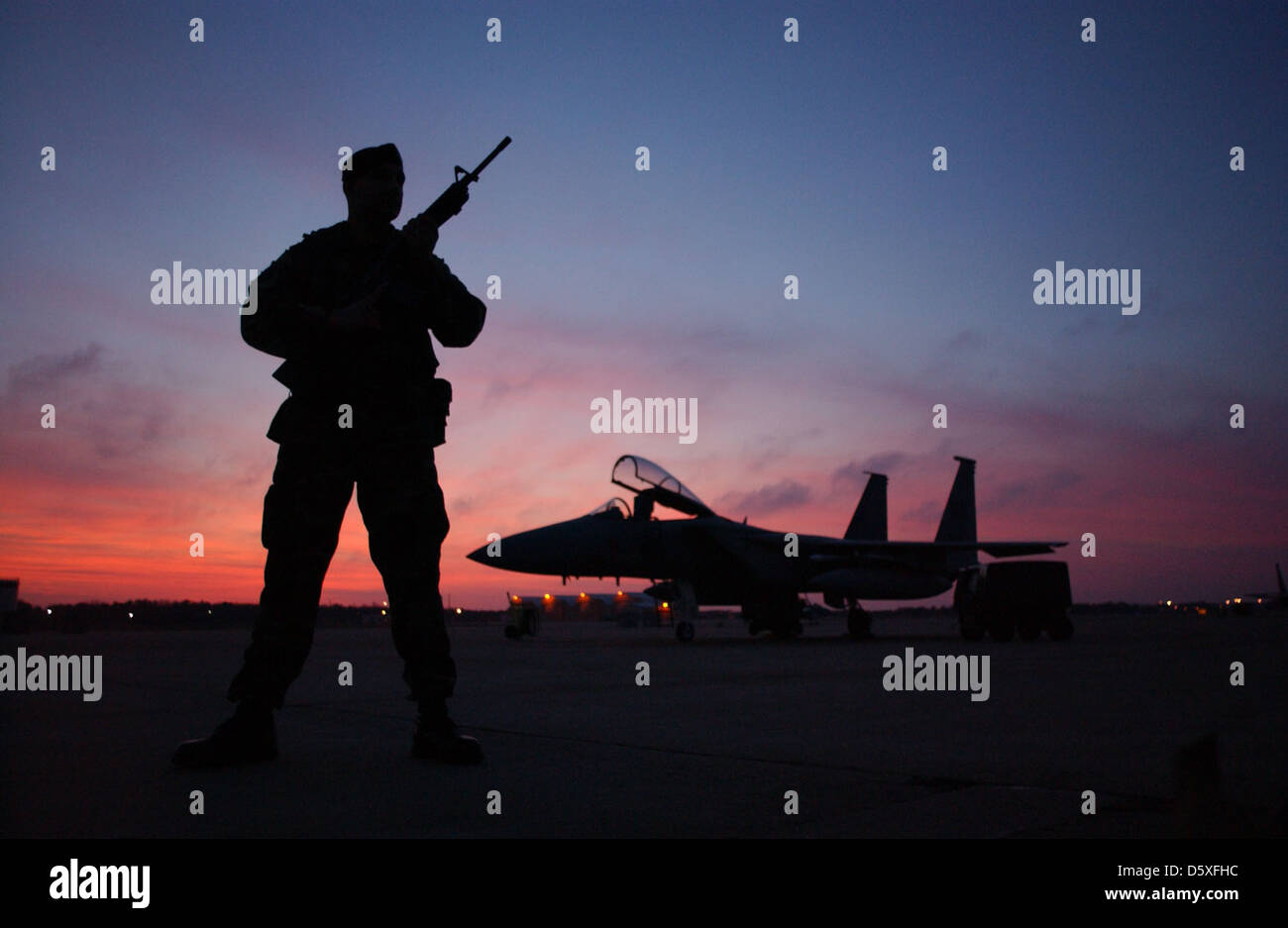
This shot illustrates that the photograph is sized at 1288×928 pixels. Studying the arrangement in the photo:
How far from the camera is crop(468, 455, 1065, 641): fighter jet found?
1752 centimetres

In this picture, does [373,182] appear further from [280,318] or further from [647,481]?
[647,481]

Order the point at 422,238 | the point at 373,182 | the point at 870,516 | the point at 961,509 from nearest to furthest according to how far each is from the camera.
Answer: the point at 422,238
the point at 373,182
the point at 870,516
the point at 961,509

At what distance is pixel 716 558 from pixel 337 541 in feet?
50.7

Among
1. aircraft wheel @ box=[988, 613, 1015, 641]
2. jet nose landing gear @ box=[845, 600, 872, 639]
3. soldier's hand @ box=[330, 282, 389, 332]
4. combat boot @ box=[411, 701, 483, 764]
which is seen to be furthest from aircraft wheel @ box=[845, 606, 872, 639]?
soldier's hand @ box=[330, 282, 389, 332]

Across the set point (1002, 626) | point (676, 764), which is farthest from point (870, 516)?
point (676, 764)

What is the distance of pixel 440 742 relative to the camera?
377 cm

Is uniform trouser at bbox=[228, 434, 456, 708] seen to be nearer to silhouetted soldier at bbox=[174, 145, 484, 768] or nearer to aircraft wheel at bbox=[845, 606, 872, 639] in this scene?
silhouetted soldier at bbox=[174, 145, 484, 768]

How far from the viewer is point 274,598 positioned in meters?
3.78

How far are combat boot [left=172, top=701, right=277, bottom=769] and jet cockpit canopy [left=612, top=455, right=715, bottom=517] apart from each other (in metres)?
14.1

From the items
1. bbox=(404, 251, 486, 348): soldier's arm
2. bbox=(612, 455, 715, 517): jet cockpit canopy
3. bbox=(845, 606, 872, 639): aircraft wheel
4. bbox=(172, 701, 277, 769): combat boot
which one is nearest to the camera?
bbox=(172, 701, 277, 769): combat boot
